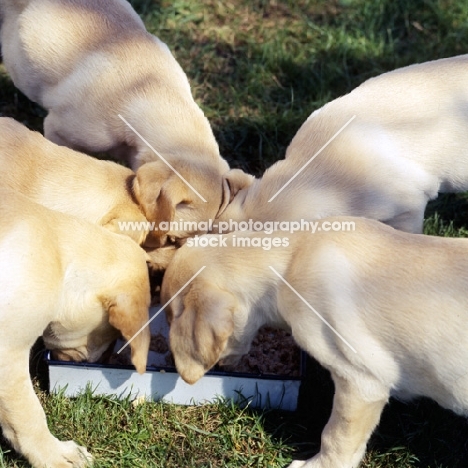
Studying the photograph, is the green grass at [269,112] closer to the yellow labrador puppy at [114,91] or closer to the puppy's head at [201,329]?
the puppy's head at [201,329]

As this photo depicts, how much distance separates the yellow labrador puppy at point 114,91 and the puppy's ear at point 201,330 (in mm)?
695

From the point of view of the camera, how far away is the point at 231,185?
13.2 ft

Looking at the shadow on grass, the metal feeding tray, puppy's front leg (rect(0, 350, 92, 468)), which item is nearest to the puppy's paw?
puppy's front leg (rect(0, 350, 92, 468))

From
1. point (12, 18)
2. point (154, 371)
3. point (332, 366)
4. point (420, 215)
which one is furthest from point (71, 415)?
point (12, 18)

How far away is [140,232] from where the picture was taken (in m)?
3.71

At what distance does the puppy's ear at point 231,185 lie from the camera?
13.1ft

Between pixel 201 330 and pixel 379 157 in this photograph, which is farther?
pixel 379 157

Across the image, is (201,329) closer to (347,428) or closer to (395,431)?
(347,428)

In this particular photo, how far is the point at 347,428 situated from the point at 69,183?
1.69m

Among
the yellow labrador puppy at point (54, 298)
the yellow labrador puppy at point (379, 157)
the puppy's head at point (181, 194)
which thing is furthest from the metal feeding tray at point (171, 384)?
the yellow labrador puppy at point (379, 157)

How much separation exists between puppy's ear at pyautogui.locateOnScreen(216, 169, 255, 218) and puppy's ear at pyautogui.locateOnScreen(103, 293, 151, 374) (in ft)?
3.00

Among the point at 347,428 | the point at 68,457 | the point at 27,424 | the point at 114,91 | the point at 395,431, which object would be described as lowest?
the point at 395,431

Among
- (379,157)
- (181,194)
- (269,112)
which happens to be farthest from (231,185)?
(269,112)

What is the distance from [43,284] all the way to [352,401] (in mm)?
1295
